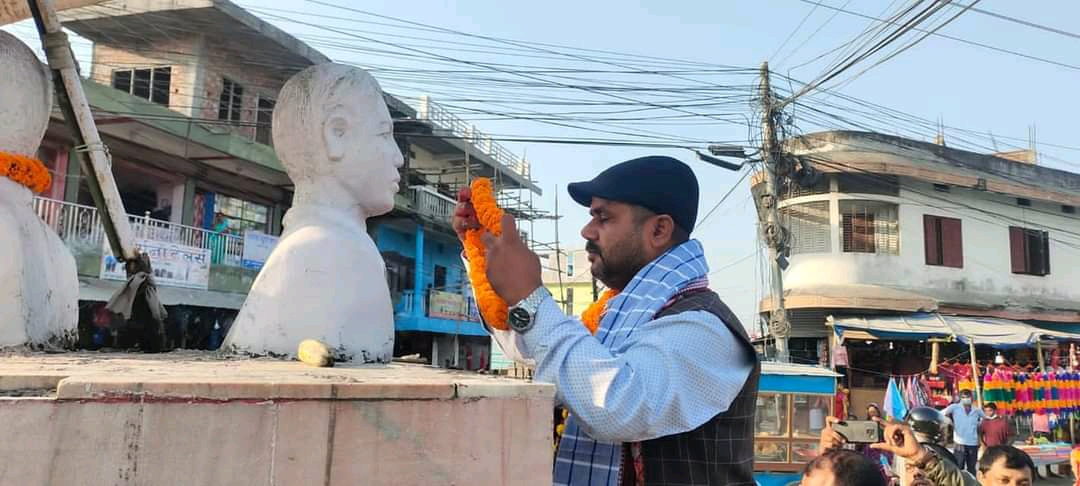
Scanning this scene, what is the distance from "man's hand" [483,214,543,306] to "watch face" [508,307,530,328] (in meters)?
0.02

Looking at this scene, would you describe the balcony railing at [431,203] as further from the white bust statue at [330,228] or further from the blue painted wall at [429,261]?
the white bust statue at [330,228]

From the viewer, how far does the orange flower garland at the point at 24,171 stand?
9.92 feet

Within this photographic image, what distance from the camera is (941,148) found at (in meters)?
17.0

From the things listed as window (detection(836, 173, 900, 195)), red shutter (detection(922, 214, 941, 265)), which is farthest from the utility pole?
red shutter (detection(922, 214, 941, 265))

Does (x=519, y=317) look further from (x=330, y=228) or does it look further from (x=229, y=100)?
(x=229, y=100)

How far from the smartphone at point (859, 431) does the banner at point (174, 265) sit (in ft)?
29.2

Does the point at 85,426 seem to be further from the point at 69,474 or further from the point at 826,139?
the point at 826,139

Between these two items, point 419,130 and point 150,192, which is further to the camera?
point 419,130

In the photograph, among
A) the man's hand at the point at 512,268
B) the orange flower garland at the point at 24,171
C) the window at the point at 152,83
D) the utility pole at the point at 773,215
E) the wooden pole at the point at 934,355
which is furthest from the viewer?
the window at the point at 152,83

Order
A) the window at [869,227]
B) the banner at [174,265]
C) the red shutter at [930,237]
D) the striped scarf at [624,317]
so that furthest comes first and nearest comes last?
the red shutter at [930,237] → the window at [869,227] → the banner at [174,265] → the striped scarf at [624,317]

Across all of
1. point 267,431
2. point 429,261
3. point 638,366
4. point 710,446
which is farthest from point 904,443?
point 429,261

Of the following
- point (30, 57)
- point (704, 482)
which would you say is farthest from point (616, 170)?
point (30, 57)

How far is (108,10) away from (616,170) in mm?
13841

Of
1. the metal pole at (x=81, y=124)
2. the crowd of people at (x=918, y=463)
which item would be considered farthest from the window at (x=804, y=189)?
the metal pole at (x=81, y=124)
